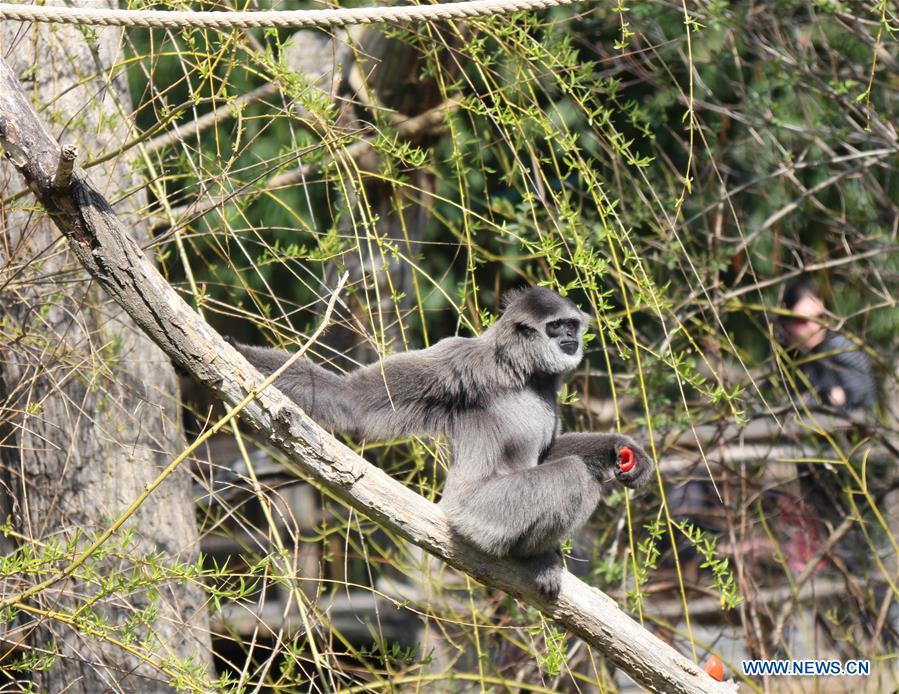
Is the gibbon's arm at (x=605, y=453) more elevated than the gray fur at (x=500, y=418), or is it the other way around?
the gray fur at (x=500, y=418)

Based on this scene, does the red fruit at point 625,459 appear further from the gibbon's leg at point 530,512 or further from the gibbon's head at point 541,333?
the gibbon's head at point 541,333

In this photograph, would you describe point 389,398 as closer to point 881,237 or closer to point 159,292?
Result: point 159,292

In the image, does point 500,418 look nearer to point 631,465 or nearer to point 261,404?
point 631,465

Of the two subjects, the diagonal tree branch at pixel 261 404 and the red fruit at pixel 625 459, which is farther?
the red fruit at pixel 625 459

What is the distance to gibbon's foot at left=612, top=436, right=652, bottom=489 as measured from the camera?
4.02 m

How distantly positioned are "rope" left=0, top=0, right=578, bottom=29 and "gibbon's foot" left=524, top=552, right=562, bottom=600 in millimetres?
1957

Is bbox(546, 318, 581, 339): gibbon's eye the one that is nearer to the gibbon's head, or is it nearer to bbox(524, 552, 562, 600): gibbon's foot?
the gibbon's head

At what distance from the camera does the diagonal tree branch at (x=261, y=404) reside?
9.50 feet

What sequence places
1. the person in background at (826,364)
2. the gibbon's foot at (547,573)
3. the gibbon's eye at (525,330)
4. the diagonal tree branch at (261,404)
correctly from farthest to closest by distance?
the person in background at (826,364) < the gibbon's eye at (525,330) < the gibbon's foot at (547,573) < the diagonal tree branch at (261,404)

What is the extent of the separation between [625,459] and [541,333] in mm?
619

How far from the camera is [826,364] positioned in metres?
6.55

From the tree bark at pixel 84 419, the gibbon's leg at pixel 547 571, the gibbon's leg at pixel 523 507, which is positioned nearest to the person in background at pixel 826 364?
the gibbon's leg at pixel 523 507

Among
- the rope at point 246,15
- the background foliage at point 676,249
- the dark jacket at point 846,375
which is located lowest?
the dark jacket at point 846,375

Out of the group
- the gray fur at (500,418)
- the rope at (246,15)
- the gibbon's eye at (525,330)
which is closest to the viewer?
the rope at (246,15)
